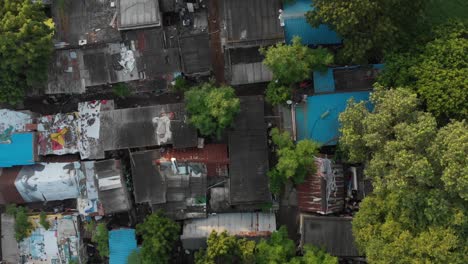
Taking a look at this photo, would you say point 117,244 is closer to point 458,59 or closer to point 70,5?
point 70,5

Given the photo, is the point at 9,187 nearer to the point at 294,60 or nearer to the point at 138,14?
the point at 138,14

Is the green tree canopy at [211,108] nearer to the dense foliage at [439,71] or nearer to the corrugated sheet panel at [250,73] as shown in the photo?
the corrugated sheet panel at [250,73]

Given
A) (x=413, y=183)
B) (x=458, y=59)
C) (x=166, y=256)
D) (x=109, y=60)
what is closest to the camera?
(x=413, y=183)

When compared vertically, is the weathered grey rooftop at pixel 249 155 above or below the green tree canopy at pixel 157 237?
above

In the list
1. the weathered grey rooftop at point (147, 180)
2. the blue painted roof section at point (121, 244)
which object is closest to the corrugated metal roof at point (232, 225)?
the weathered grey rooftop at point (147, 180)

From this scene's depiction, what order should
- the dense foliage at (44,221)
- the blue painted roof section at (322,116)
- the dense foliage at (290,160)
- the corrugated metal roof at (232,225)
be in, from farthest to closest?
1. the dense foliage at (44,221)
2. the corrugated metal roof at (232,225)
3. the blue painted roof section at (322,116)
4. the dense foliage at (290,160)

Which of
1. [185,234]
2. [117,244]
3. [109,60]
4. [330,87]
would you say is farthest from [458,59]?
[117,244]

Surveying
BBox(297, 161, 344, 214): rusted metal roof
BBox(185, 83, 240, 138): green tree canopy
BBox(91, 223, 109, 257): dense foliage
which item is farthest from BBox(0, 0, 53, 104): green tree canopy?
BBox(297, 161, 344, 214): rusted metal roof

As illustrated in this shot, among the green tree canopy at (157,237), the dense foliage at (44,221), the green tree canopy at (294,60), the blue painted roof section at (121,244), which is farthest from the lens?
the dense foliage at (44,221)
